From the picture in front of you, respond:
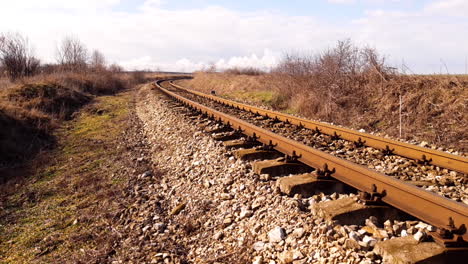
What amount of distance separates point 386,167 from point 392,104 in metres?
5.29

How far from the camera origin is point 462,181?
4211mm

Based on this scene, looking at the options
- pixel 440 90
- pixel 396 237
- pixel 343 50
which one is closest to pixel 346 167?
pixel 396 237

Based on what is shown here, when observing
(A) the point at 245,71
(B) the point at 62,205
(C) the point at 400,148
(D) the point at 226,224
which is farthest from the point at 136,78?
(D) the point at 226,224

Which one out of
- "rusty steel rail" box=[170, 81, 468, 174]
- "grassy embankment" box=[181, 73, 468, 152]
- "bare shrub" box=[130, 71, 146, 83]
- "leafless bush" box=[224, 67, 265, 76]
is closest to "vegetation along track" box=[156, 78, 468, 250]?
"rusty steel rail" box=[170, 81, 468, 174]

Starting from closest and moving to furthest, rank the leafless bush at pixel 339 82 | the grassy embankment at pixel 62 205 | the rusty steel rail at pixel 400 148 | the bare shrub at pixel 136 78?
the grassy embankment at pixel 62 205 → the rusty steel rail at pixel 400 148 → the leafless bush at pixel 339 82 → the bare shrub at pixel 136 78

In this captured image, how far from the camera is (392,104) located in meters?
9.47

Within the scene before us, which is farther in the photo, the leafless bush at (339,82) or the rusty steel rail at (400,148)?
the leafless bush at (339,82)

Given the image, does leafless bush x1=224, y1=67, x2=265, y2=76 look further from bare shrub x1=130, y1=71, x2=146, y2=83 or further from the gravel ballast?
the gravel ballast

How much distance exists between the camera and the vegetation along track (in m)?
2.74

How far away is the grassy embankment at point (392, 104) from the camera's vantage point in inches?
300

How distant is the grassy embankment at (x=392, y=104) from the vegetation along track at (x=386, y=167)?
1.91 meters

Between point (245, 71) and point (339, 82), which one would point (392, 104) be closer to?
point (339, 82)

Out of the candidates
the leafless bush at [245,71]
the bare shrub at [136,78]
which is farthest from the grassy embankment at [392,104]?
the bare shrub at [136,78]

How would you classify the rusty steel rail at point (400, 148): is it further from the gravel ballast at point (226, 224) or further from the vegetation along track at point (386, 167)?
the gravel ballast at point (226, 224)
